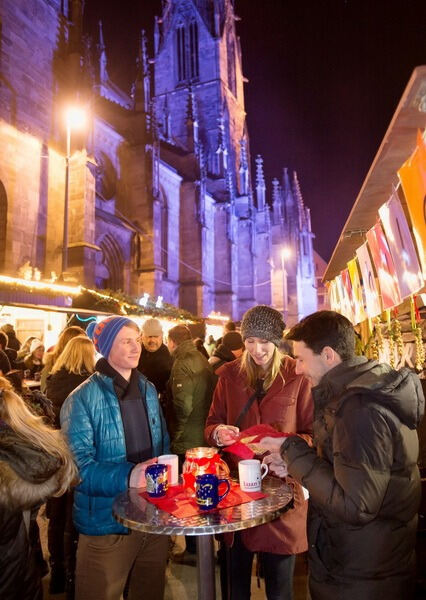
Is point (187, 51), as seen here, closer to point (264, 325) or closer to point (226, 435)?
point (264, 325)

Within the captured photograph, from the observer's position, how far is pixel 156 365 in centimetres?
575

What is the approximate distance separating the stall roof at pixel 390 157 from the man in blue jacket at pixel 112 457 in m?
2.28

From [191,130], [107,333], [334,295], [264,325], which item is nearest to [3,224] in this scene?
[334,295]

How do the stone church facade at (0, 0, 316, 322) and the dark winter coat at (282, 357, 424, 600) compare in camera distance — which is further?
the stone church facade at (0, 0, 316, 322)

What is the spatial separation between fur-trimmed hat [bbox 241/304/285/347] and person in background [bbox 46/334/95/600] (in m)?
2.09

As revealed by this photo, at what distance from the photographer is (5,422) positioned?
2023 millimetres

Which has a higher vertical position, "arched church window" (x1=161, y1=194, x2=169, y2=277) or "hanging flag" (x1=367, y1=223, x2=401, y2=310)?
"arched church window" (x1=161, y1=194, x2=169, y2=277)

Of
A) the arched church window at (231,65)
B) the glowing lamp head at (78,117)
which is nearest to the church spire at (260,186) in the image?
the arched church window at (231,65)

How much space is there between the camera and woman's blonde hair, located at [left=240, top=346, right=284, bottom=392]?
2893 mm

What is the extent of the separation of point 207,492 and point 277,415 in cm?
92

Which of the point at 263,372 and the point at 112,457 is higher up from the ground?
the point at 263,372

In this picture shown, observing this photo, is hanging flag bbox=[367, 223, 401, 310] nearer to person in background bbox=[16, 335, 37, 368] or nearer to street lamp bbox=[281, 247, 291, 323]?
person in background bbox=[16, 335, 37, 368]

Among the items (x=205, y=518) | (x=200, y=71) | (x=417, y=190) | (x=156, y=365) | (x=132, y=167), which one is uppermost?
(x=200, y=71)

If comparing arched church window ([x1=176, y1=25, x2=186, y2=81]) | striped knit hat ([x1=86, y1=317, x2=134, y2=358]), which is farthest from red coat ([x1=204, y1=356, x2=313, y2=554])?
arched church window ([x1=176, y1=25, x2=186, y2=81])
